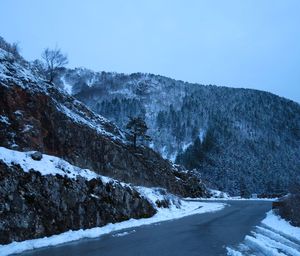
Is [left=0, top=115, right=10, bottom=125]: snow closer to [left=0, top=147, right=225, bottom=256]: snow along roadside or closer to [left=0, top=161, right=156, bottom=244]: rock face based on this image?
[left=0, top=147, right=225, bottom=256]: snow along roadside

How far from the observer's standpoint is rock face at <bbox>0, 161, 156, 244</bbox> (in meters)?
15.4

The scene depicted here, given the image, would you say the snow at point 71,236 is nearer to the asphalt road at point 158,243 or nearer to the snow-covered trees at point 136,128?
the asphalt road at point 158,243

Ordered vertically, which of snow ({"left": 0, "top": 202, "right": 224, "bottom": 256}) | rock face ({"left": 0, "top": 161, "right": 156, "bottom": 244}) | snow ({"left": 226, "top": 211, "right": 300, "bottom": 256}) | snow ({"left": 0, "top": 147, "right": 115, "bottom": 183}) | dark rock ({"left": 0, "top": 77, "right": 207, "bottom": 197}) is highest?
dark rock ({"left": 0, "top": 77, "right": 207, "bottom": 197})

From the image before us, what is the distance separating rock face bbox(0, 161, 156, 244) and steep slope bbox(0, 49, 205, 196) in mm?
9182

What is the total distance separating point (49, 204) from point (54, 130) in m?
19.4

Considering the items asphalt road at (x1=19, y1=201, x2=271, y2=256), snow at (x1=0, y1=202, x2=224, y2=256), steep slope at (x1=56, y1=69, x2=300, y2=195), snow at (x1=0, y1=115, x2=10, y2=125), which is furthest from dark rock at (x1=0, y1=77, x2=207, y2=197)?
steep slope at (x1=56, y1=69, x2=300, y2=195)

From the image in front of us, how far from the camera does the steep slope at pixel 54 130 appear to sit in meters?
30.9

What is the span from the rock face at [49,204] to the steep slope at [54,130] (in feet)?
30.1

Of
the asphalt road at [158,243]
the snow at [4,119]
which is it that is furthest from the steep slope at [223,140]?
the asphalt road at [158,243]

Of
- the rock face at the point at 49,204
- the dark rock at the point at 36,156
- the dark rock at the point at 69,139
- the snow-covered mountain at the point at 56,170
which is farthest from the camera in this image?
the dark rock at the point at 69,139

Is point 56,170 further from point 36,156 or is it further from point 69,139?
point 69,139

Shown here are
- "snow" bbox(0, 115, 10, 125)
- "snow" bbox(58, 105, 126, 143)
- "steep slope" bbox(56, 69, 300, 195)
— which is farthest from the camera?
"steep slope" bbox(56, 69, 300, 195)

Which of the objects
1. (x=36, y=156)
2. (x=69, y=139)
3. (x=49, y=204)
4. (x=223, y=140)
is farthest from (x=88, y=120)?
(x=223, y=140)

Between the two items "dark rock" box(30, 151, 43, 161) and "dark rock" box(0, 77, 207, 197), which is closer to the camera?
"dark rock" box(30, 151, 43, 161)
